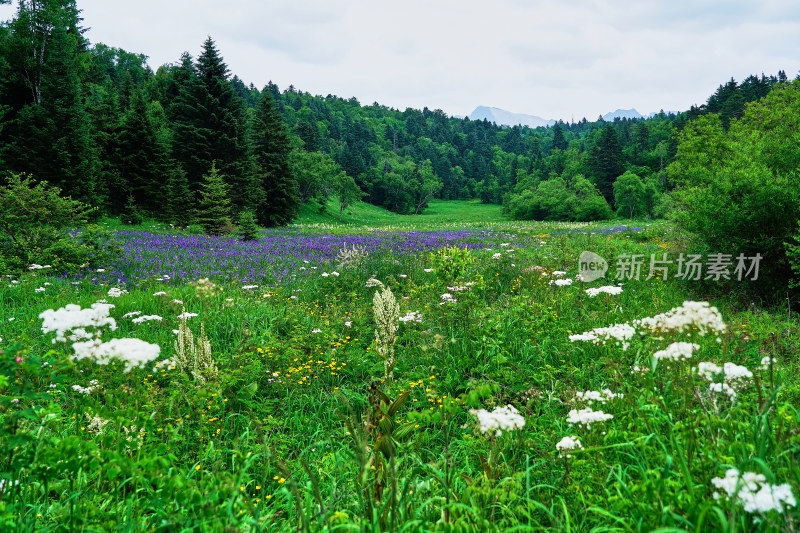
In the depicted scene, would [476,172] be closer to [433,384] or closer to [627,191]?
[627,191]

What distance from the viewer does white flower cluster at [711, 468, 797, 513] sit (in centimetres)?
138

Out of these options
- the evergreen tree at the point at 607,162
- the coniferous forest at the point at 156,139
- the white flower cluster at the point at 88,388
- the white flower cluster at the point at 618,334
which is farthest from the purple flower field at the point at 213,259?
the evergreen tree at the point at 607,162

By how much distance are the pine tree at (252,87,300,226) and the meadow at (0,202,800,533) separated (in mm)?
23019

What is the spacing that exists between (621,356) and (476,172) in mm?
123449

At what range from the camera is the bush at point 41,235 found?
848 cm

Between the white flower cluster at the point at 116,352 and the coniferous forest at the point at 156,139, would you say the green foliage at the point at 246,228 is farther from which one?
the white flower cluster at the point at 116,352

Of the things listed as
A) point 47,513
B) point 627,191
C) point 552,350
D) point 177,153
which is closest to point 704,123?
point 627,191

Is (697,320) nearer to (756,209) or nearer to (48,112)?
(756,209)

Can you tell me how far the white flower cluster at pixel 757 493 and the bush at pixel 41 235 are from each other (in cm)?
1091

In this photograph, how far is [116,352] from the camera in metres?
2.00

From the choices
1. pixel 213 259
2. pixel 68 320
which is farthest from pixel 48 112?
pixel 68 320

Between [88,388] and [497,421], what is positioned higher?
[497,421]

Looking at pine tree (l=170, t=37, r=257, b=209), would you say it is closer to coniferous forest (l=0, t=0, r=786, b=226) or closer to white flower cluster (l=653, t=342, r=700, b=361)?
coniferous forest (l=0, t=0, r=786, b=226)

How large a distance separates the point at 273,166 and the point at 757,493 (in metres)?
34.3
